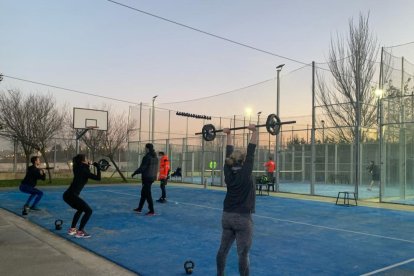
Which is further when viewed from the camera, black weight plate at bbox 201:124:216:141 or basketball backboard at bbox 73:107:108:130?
basketball backboard at bbox 73:107:108:130

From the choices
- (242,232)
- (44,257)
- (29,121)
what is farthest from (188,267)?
(29,121)

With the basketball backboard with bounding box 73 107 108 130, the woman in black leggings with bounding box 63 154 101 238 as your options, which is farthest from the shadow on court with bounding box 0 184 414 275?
the basketball backboard with bounding box 73 107 108 130

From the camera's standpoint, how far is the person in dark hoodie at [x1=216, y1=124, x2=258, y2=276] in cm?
408

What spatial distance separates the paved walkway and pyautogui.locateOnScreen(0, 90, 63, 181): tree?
1492cm

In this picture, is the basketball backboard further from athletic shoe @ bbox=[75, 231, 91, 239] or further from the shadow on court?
athletic shoe @ bbox=[75, 231, 91, 239]

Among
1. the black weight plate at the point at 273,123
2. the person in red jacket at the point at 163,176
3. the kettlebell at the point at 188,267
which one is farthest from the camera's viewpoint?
the person in red jacket at the point at 163,176

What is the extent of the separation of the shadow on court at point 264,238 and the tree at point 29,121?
34.1 feet

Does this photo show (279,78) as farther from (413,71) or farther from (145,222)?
(145,222)

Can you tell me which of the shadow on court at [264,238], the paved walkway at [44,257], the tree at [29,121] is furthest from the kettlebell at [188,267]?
the tree at [29,121]

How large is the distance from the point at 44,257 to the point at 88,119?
12.1m

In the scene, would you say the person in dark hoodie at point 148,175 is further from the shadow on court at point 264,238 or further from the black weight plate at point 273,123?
the black weight plate at point 273,123

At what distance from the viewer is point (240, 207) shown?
162 inches

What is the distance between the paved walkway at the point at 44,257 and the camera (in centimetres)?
517

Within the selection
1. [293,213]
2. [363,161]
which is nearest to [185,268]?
[293,213]
